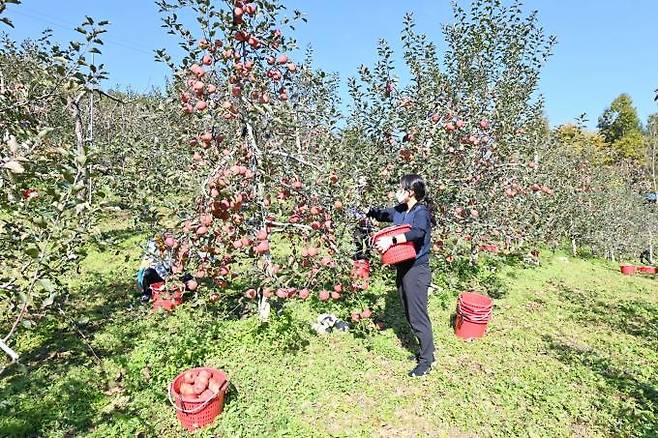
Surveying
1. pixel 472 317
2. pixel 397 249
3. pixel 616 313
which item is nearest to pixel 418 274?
pixel 397 249

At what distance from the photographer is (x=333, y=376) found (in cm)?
429

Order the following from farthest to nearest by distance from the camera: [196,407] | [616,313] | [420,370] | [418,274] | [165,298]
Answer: [616,313]
[165,298]
[420,370]
[418,274]
[196,407]

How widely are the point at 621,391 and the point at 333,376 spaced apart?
2.84 metres

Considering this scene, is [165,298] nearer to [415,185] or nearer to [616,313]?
[415,185]

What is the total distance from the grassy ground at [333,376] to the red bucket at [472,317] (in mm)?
133

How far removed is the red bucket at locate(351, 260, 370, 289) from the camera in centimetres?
460

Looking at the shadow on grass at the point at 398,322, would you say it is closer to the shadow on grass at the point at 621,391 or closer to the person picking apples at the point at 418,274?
the person picking apples at the point at 418,274

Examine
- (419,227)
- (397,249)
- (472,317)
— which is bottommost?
(472,317)

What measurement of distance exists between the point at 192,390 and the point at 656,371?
4.85m

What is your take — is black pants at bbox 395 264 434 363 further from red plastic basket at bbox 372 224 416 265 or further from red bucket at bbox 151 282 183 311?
red bucket at bbox 151 282 183 311

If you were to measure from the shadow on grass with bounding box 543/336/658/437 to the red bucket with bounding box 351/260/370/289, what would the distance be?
2.37 metres

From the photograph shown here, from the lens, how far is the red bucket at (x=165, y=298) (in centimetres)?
487

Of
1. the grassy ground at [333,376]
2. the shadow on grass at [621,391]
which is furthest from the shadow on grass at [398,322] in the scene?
the shadow on grass at [621,391]

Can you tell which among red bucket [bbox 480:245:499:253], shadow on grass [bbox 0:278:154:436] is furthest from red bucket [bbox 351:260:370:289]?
red bucket [bbox 480:245:499:253]
